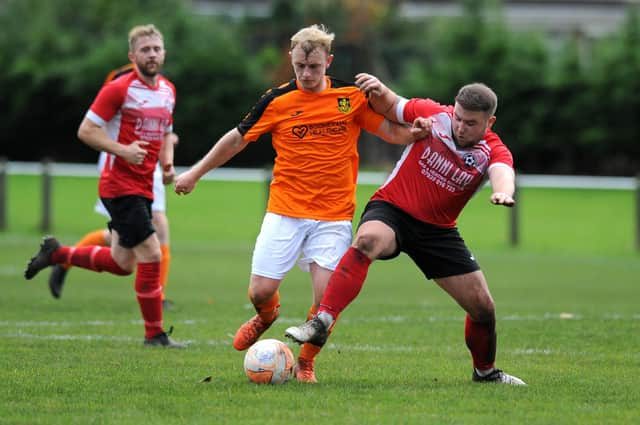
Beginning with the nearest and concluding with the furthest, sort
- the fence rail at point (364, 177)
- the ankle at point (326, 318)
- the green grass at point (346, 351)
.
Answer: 1. the green grass at point (346, 351)
2. the ankle at point (326, 318)
3. the fence rail at point (364, 177)

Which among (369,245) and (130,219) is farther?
(130,219)

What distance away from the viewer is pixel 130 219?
8.78m

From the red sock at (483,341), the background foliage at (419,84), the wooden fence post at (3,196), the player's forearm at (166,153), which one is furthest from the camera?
the background foliage at (419,84)

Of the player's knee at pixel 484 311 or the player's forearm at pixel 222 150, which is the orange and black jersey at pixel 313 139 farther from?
the player's knee at pixel 484 311

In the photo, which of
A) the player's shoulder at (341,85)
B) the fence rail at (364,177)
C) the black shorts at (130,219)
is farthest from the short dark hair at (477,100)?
the fence rail at (364,177)

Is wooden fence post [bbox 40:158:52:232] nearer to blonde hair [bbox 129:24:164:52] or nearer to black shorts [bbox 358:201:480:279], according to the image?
blonde hair [bbox 129:24:164:52]

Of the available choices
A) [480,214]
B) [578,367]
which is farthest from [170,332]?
[480,214]

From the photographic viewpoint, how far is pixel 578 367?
→ 7.61m

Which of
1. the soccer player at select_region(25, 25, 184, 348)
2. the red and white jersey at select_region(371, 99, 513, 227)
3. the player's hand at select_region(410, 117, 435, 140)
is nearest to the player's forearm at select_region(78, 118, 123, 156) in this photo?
the soccer player at select_region(25, 25, 184, 348)

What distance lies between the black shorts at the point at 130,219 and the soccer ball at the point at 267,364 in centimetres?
224

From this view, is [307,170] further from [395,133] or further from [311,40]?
[311,40]

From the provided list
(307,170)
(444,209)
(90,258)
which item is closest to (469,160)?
(444,209)

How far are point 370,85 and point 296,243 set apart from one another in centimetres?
108

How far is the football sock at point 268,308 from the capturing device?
7.39 metres
